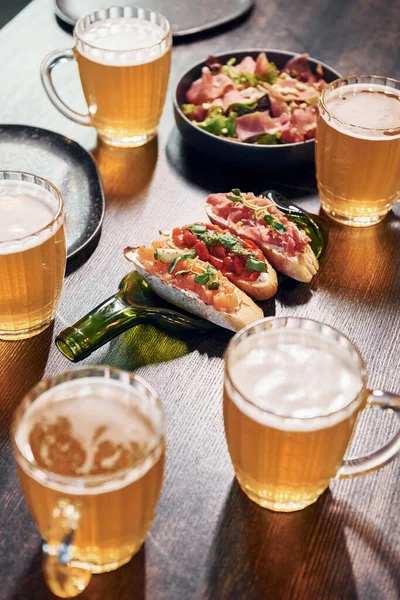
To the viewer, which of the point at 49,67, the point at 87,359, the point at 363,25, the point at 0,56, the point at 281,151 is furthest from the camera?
the point at 363,25

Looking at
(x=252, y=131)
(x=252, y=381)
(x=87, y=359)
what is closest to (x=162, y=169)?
(x=252, y=131)

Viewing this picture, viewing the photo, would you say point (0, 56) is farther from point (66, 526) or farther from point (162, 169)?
point (66, 526)

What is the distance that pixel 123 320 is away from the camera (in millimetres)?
1414

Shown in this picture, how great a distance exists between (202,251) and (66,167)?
0.48 m

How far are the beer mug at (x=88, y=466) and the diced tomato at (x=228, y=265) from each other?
500 mm

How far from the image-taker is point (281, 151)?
1733mm

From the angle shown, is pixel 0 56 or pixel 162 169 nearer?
Result: pixel 162 169

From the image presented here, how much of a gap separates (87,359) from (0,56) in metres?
1.11

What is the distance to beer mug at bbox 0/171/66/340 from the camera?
132cm

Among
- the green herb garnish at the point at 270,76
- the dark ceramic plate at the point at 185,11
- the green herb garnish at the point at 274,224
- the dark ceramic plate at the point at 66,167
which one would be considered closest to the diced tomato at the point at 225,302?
the green herb garnish at the point at 274,224

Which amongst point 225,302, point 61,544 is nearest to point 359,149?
point 225,302

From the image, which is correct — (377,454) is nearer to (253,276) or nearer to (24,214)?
(253,276)

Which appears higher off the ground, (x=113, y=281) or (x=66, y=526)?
(x=66, y=526)

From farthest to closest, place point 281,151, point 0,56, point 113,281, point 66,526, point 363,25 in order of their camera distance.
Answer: point 363,25 < point 0,56 < point 281,151 < point 113,281 < point 66,526
